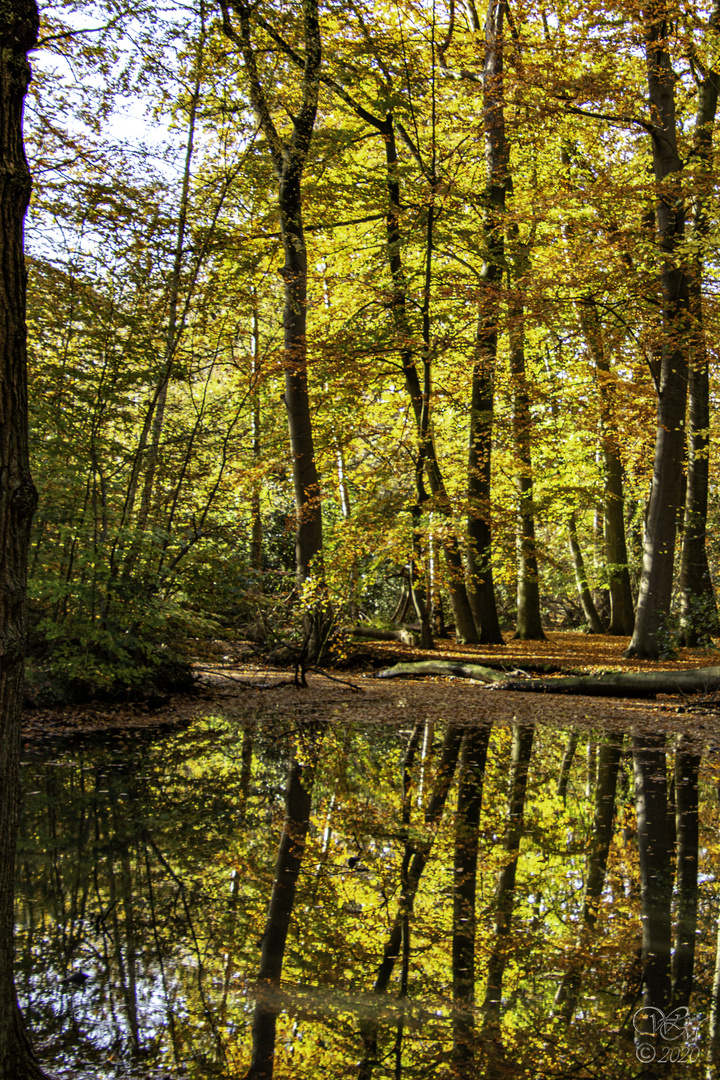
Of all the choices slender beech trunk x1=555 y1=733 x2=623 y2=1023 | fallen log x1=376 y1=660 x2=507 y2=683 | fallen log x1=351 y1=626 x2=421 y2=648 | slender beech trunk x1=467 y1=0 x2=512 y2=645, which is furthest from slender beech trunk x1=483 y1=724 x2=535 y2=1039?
fallen log x1=351 y1=626 x2=421 y2=648

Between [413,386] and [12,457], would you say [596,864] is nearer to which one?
[12,457]

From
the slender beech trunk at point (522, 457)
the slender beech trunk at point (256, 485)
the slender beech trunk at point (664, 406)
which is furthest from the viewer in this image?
the slender beech trunk at point (522, 457)

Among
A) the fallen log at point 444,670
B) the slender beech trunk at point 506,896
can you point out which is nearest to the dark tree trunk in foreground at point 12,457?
the slender beech trunk at point 506,896

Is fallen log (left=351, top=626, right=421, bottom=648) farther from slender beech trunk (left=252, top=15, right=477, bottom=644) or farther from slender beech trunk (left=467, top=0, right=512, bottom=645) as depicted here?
slender beech trunk (left=467, top=0, right=512, bottom=645)

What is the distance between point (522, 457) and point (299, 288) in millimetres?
5540

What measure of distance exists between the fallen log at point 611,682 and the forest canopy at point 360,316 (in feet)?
6.61

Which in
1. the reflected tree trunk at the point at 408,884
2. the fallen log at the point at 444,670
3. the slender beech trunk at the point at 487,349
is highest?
the slender beech trunk at the point at 487,349

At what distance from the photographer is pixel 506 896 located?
3.80 m

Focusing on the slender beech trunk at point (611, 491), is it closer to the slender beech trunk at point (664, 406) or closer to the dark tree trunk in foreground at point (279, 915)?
the slender beech trunk at point (664, 406)

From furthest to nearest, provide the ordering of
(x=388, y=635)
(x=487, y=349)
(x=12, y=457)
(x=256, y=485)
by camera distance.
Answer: (x=256, y=485)
(x=388, y=635)
(x=487, y=349)
(x=12, y=457)

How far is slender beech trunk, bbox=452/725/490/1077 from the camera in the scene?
261cm

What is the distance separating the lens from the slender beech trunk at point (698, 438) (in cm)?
1268

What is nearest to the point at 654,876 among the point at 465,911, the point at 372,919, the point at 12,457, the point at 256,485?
the point at 465,911

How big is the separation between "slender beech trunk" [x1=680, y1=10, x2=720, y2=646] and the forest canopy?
68 mm
